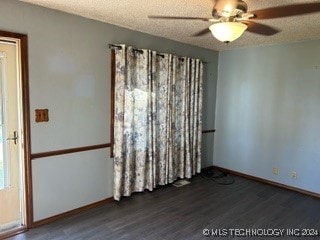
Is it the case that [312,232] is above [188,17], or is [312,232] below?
below

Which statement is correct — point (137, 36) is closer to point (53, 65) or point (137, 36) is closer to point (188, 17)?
point (188, 17)

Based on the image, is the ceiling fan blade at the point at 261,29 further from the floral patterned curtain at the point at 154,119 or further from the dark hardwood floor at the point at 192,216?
the dark hardwood floor at the point at 192,216

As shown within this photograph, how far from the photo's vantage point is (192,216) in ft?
9.57

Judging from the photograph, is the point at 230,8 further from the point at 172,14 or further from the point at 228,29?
the point at 172,14

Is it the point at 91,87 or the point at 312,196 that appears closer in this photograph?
the point at 91,87

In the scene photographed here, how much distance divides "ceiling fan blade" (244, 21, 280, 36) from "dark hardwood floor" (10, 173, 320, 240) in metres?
2.30

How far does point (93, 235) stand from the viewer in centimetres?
247

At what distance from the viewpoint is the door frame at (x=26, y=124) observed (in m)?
2.37

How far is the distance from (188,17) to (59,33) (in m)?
1.43

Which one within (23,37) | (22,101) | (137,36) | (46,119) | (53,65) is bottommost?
(46,119)

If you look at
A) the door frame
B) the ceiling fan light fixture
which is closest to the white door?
the door frame

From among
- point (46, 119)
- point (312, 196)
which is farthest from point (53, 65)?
point (312, 196)

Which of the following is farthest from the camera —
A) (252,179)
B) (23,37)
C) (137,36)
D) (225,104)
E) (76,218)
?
(225,104)

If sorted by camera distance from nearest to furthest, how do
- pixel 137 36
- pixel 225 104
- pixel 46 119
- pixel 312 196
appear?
pixel 46 119 < pixel 137 36 < pixel 312 196 < pixel 225 104
